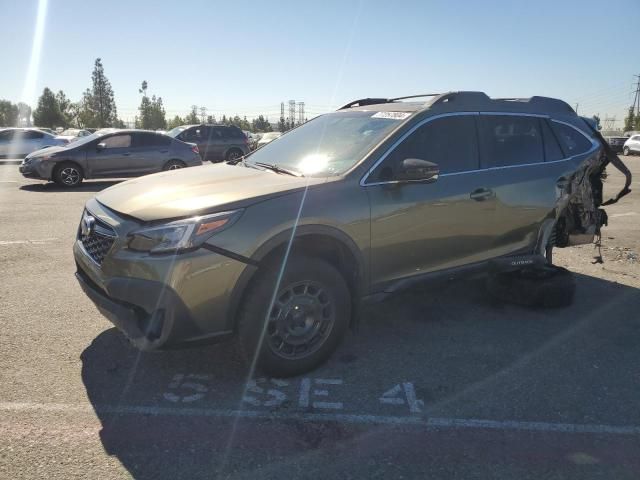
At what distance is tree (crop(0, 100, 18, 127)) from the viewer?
89500 mm

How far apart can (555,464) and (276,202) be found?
212 centimetres

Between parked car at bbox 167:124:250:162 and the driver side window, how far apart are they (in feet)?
53.0

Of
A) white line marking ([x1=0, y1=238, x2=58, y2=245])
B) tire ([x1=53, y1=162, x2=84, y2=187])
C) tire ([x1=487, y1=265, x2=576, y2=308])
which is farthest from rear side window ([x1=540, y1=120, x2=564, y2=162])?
tire ([x1=53, y1=162, x2=84, y2=187])

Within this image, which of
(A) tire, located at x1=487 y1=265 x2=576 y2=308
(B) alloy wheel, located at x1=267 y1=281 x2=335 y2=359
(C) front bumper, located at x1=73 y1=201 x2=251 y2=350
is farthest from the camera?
(A) tire, located at x1=487 y1=265 x2=576 y2=308

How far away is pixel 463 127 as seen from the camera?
4234 mm

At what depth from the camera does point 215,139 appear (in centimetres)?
2016

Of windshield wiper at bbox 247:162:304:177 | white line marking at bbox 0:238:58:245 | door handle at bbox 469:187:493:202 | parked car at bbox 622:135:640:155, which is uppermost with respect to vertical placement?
parked car at bbox 622:135:640:155

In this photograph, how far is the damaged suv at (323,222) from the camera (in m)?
3.00

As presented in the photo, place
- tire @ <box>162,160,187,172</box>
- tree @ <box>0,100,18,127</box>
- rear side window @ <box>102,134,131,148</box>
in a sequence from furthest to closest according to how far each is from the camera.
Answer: tree @ <box>0,100,18,127</box>
tire @ <box>162,160,187,172</box>
rear side window @ <box>102,134,131,148</box>

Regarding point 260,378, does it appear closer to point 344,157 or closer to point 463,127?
point 344,157

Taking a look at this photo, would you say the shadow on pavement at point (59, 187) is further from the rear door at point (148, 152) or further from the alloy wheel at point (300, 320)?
the alloy wheel at point (300, 320)

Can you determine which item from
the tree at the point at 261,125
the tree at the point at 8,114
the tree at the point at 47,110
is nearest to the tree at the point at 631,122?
the tree at the point at 261,125

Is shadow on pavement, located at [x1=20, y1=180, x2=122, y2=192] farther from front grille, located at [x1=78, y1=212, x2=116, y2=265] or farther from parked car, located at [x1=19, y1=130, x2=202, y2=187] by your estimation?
front grille, located at [x1=78, y1=212, x2=116, y2=265]

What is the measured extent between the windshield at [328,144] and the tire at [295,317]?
2.55 feet
